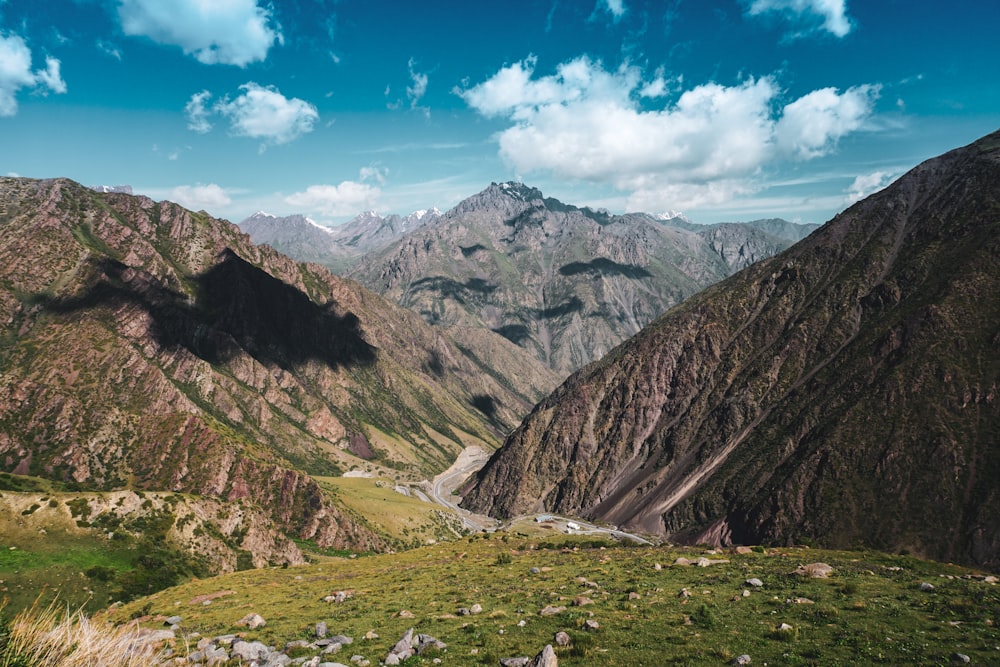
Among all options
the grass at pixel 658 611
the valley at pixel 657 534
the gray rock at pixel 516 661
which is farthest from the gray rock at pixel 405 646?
the gray rock at pixel 516 661

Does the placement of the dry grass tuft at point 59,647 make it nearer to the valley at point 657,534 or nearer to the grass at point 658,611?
the valley at point 657,534

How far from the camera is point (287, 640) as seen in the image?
2952cm

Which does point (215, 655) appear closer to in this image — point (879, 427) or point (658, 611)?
point (658, 611)

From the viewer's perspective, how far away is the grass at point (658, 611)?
21.3m

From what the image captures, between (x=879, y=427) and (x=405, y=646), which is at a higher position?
(x=405, y=646)

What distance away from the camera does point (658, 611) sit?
28578 millimetres

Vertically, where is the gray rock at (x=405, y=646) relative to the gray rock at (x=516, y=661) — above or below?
below

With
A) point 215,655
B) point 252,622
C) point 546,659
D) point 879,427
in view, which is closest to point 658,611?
point 546,659

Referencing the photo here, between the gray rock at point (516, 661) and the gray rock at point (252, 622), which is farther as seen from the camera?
the gray rock at point (252, 622)

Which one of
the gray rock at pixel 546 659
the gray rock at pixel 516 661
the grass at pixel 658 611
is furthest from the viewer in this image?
the grass at pixel 658 611

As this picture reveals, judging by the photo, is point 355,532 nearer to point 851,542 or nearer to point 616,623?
point 851,542

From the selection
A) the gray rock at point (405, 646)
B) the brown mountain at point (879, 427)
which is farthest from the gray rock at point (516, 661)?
the brown mountain at point (879, 427)

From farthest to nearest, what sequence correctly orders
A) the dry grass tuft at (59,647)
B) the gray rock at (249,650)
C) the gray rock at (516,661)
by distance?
the gray rock at (249,650)
the gray rock at (516,661)
the dry grass tuft at (59,647)

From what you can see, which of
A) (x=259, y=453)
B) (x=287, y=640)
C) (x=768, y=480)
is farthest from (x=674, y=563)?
(x=259, y=453)
